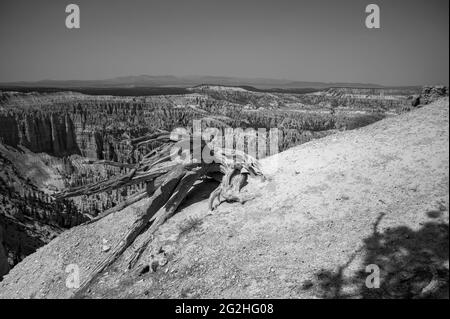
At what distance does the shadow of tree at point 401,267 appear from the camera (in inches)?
177

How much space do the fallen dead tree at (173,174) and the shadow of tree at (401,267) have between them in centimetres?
382

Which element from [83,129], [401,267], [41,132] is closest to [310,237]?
[401,267]

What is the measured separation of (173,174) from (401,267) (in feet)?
21.0

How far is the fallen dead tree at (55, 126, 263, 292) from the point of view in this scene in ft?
29.1

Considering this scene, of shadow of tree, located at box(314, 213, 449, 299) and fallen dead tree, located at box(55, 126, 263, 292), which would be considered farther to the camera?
fallen dead tree, located at box(55, 126, 263, 292)

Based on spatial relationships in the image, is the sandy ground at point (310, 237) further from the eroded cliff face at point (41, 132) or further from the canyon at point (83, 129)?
the eroded cliff face at point (41, 132)

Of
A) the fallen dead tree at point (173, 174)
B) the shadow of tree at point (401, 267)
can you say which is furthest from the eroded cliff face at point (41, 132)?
the shadow of tree at point (401, 267)

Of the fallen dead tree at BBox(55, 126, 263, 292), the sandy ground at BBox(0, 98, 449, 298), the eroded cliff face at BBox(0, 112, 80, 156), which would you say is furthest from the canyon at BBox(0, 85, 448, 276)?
the sandy ground at BBox(0, 98, 449, 298)

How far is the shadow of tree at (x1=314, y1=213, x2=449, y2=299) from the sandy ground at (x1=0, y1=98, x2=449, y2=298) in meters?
0.02

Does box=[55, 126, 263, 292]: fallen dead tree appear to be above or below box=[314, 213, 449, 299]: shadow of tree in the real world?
above

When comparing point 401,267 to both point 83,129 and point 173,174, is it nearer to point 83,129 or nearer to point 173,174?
point 173,174

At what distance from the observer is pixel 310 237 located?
636 centimetres

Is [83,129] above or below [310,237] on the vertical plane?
above

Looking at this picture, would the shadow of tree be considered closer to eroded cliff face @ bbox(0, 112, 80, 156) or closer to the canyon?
the canyon
